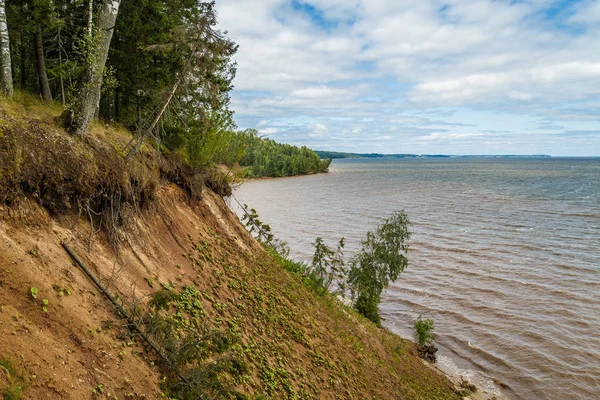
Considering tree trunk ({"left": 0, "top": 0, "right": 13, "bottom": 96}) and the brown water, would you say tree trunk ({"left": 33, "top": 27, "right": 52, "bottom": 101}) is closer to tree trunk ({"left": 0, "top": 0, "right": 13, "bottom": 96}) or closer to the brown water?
tree trunk ({"left": 0, "top": 0, "right": 13, "bottom": 96})

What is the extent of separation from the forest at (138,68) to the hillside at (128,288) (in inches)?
48.4

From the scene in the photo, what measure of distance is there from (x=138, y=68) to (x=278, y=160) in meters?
125

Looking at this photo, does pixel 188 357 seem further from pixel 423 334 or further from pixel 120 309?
pixel 423 334

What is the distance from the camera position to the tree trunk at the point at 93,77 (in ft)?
28.3

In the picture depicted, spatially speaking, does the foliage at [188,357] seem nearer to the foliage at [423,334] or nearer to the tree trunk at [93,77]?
the tree trunk at [93,77]

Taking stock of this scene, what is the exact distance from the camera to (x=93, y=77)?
926 cm

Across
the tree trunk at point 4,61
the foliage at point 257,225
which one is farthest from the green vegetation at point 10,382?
the foliage at point 257,225

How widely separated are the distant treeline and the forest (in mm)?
102124

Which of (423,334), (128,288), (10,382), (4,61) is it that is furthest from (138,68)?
(423,334)

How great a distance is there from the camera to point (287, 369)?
30.5 ft

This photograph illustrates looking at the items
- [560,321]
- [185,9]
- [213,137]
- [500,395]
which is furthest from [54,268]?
[560,321]

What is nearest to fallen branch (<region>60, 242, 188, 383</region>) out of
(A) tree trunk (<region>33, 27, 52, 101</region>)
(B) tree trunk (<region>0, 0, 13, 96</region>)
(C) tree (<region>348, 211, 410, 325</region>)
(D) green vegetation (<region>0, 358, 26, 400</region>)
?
(D) green vegetation (<region>0, 358, 26, 400</region>)

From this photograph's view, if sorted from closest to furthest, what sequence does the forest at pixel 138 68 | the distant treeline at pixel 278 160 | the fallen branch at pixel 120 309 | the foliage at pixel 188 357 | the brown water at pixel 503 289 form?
the foliage at pixel 188 357 < the fallen branch at pixel 120 309 < the forest at pixel 138 68 < the brown water at pixel 503 289 < the distant treeline at pixel 278 160

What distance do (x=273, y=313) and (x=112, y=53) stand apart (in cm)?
1207
